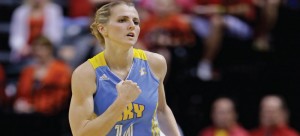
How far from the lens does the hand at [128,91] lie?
4.41 meters

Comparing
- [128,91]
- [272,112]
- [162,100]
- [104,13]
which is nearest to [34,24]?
[272,112]

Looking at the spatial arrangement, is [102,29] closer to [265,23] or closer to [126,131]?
[126,131]

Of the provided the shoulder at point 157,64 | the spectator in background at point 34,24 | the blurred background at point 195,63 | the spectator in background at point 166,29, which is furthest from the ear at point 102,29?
the spectator in background at point 34,24

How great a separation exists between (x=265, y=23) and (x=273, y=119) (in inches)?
67.5

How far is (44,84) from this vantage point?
27.8ft

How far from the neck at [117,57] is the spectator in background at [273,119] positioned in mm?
3479

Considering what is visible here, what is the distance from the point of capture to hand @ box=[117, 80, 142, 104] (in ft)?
14.5

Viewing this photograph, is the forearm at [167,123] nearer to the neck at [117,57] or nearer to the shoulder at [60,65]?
the neck at [117,57]

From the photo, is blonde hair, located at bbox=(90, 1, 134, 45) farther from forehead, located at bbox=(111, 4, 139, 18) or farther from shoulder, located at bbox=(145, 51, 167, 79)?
shoulder, located at bbox=(145, 51, 167, 79)

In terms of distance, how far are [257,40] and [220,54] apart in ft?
1.73

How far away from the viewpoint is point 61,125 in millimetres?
8328

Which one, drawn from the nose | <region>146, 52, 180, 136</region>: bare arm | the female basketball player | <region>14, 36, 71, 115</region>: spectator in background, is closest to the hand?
the female basketball player

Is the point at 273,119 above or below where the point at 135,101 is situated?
below

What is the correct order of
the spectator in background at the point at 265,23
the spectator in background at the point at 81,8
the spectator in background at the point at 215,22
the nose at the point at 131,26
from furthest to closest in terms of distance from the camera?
1. the spectator in background at the point at 81,8
2. the spectator in background at the point at 265,23
3. the spectator in background at the point at 215,22
4. the nose at the point at 131,26
